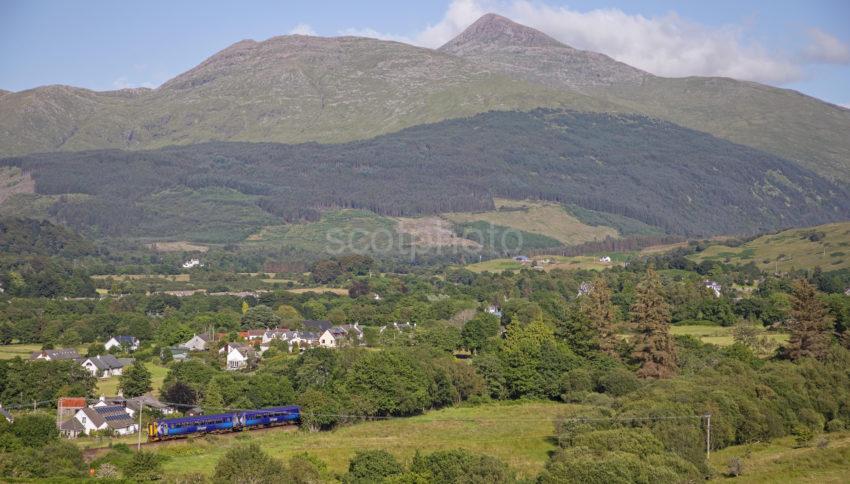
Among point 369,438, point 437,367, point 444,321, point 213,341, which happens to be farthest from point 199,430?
point 444,321

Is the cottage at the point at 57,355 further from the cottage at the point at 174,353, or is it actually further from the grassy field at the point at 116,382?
the cottage at the point at 174,353

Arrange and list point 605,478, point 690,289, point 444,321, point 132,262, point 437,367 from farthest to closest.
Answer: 1. point 132,262
2. point 690,289
3. point 444,321
4. point 437,367
5. point 605,478

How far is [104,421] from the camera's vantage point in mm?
57281

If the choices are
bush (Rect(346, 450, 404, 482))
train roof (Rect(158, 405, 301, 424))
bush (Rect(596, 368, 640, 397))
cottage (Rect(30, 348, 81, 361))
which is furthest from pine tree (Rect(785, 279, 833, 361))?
cottage (Rect(30, 348, 81, 361))

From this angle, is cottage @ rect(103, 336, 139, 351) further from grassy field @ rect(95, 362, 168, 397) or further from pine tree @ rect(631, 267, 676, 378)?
pine tree @ rect(631, 267, 676, 378)

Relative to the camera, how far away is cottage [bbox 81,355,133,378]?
77.4 metres

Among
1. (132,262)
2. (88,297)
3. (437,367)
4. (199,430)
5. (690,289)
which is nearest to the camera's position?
(199,430)

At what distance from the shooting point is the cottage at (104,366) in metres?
77.4

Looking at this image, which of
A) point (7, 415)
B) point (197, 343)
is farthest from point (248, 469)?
point (197, 343)

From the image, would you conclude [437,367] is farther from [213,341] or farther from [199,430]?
[213,341]

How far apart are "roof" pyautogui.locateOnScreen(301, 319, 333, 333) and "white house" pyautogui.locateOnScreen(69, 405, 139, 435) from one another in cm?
4136

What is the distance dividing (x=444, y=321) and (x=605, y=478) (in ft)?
205

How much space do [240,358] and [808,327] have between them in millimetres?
43363

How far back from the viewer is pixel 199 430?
2172 inches
